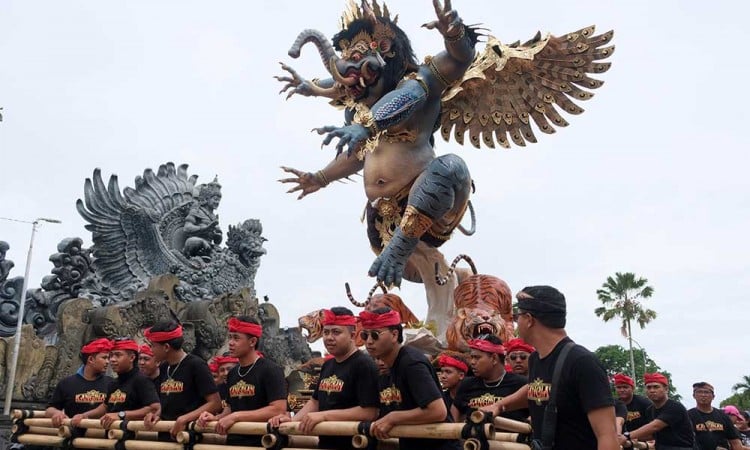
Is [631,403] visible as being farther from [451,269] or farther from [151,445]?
[151,445]

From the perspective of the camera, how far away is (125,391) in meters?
5.88

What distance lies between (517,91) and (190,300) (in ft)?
36.8

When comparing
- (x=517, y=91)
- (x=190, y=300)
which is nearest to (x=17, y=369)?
(x=190, y=300)

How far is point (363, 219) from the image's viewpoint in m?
8.69

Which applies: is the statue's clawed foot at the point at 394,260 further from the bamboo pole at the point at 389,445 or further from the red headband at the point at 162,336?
the bamboo pole at the point at 389,445

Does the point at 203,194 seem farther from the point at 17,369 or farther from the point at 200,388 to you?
the point at 200,388

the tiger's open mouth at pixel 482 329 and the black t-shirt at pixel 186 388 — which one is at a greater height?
the tiger's open mouth at pixel 482 329

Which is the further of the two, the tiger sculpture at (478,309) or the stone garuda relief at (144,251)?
the stone garuda relief at (144,251)

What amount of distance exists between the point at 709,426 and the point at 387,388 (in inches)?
205

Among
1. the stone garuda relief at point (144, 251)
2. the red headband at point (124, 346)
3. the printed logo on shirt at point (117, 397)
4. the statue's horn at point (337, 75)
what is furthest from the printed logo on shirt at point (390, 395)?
the stone garuda relief at point (144, 251)

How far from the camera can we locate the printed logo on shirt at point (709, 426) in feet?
Result: 25.8

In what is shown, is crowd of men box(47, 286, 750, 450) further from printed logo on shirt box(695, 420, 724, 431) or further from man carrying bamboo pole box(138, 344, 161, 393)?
printed logo on shirt box(695, 420, 724, 431)

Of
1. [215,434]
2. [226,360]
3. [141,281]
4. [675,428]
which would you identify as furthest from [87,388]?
[141,281]

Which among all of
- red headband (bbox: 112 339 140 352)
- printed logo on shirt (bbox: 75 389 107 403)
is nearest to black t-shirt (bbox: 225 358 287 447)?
→ red headband (bbox: 112 339 140 352)
